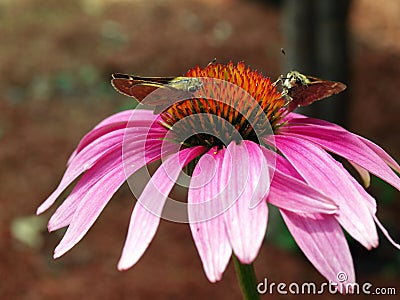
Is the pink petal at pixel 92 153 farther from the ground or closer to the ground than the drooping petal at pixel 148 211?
closer to the ground

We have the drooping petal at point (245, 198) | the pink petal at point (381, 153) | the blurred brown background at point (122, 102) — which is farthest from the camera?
the blurred brown background at point (122, 102)

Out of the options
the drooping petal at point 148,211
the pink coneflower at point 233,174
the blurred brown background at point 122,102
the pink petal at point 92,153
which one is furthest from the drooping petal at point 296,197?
the blurred brown background at point 122,102

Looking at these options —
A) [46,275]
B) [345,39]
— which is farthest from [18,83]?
[345,39]

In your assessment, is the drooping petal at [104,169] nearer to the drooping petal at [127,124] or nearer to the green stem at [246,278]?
the drooping petal at [127,124]

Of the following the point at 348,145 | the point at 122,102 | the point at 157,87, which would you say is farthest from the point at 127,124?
the point at 122,102

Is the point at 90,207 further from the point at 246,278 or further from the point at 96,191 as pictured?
the point at 246,278

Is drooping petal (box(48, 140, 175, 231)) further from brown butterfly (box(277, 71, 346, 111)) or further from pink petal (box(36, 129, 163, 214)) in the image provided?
brown butterfly (box(277, 71, 346, 111))

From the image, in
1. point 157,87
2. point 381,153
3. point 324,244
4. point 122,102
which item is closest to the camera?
point 324,244

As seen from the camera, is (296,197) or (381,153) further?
(381,153)
